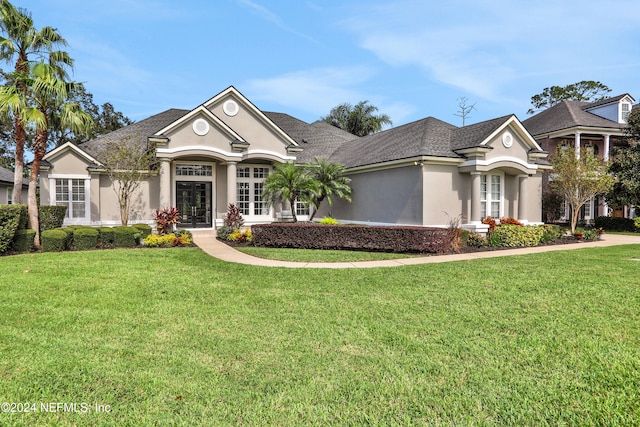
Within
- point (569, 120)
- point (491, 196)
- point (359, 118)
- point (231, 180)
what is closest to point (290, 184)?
point (231, 180)

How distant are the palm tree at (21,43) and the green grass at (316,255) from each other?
882cm

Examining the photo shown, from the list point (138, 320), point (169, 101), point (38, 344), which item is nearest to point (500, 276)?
point (138, 320)

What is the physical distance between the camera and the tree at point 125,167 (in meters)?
16.9

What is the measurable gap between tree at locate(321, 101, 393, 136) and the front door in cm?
2072

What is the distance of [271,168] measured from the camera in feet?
66.9

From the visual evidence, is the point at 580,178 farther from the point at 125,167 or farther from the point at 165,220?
the point at 125,167

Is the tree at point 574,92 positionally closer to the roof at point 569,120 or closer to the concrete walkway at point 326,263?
the roof at point 569,120

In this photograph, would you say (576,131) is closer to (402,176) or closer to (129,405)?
(402,176)

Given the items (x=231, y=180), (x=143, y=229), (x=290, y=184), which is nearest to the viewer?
(x=143, y=229)

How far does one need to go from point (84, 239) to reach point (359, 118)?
27955 millimetres

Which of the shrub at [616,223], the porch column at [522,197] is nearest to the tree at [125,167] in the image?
the porch column at [522,197]

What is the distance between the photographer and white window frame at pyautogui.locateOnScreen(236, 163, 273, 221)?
65.0 ft

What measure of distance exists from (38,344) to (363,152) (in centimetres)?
1880

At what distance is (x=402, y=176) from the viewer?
17.3m
